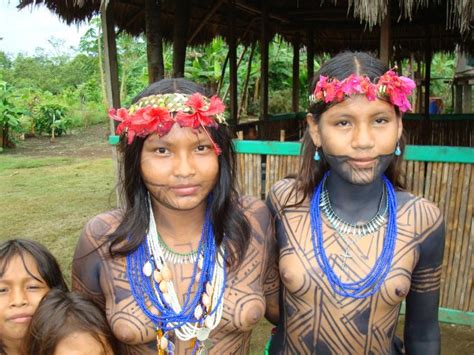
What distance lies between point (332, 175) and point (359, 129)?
0.84 feet

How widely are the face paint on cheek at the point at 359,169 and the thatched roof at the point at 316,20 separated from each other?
259 centimetres

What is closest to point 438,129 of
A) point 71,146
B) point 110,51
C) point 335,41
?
point 335,41

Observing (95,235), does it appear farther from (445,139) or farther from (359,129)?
(445,139)

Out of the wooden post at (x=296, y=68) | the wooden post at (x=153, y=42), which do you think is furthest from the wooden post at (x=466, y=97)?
the wooden post at (x=153, y=42)

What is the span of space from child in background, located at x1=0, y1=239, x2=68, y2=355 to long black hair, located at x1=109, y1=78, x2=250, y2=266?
0.36 meters

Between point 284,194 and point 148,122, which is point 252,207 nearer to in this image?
point 284,194

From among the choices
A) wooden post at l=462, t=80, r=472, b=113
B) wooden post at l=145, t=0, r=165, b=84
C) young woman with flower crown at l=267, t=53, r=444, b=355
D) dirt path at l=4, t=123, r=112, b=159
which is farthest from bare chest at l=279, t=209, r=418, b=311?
wooden post at l=462, t=80, r=472, b=113

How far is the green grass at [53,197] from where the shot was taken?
6.56 metres

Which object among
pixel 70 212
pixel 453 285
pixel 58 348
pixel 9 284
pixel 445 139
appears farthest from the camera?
pixel 445 139

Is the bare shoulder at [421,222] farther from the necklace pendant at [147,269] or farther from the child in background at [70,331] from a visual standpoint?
the child in background at [70,331]

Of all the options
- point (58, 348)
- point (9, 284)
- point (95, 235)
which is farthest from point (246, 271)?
point (9, 284)

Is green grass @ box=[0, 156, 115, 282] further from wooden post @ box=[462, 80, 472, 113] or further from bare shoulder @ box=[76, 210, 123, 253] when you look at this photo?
wooden post @ box=[462, 80, 472, 113]

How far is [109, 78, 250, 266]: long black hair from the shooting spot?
1.70 m

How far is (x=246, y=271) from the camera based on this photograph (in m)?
1.78
